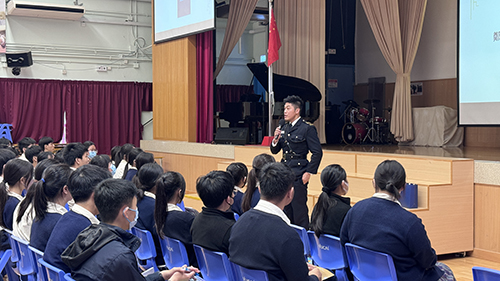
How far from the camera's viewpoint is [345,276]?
3.24 m

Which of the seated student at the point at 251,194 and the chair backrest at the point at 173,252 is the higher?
the seated student at the point at 251,194

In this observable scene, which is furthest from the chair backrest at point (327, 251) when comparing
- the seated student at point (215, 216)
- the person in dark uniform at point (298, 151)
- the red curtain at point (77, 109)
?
the red curtain at point (77, 109)

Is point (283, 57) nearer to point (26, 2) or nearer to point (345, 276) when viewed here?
point (26, 2)

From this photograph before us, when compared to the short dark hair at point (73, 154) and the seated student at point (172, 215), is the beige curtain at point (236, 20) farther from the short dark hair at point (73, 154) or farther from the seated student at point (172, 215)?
the seated student at point (172, 215)

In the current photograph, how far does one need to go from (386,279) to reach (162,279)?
1193mm

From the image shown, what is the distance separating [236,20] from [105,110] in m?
4.25

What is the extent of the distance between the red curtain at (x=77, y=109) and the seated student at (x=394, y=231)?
986 centimetres

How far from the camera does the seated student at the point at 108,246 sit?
6.27 feet

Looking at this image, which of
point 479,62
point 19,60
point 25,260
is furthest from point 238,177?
point 19,60

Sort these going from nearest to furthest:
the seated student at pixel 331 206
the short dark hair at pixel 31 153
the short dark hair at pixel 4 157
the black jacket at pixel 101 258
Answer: the black jacket at pixel 101 258
the seated student at pixel 331 206
the short dark hair at pixel 4 157
the short dark hair at pixel 31 153

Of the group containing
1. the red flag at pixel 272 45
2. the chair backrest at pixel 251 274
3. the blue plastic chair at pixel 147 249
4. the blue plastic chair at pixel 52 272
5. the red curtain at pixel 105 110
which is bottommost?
the blue plastic chair at pixel 147 249

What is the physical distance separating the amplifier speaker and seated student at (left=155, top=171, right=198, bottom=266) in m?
5.30

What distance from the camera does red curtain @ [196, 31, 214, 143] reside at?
30.1 feet

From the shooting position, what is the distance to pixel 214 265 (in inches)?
107
